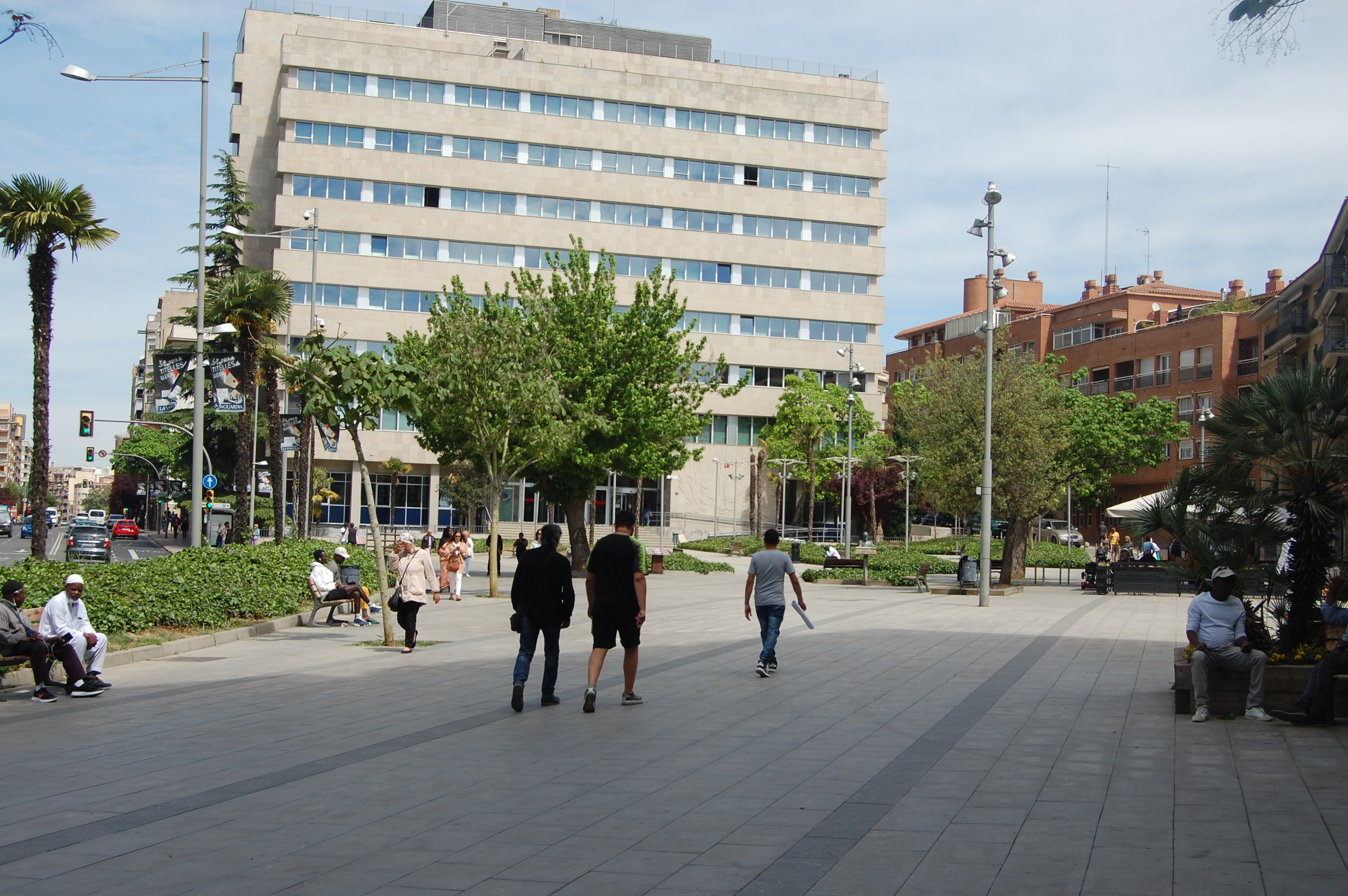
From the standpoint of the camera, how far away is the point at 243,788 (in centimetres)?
780

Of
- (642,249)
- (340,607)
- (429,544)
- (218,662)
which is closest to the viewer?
(218,662)

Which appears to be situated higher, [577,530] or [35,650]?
[577,530]

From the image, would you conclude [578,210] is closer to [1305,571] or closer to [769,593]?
[769,593]

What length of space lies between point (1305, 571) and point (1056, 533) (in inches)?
2673

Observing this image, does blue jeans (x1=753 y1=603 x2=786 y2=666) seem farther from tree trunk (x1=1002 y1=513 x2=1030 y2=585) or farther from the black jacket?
tree trunk (x1=1002 y1=513 x2=1030 y2=585)

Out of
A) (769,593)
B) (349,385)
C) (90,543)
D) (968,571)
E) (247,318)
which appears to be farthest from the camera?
(90,543)

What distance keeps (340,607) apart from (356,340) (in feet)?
149

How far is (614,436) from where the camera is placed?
34.5m

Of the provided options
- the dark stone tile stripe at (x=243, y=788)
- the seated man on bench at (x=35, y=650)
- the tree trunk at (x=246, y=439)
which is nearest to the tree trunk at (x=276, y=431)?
the tree trunk at (x=246, y=439)

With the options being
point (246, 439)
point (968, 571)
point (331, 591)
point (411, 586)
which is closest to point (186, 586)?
point (331, 591)

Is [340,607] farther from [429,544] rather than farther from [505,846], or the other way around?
[429,544]

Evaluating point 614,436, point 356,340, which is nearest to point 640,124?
point 356,340

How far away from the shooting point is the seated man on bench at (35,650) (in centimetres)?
1190

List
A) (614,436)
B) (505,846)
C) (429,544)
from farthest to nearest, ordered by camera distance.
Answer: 1. (429,544)
2. (614,436)
3. (505,846)
